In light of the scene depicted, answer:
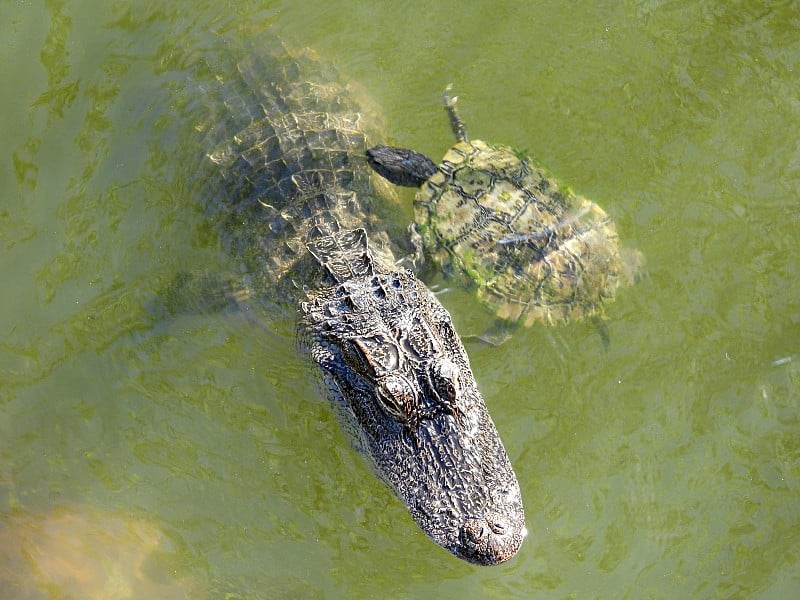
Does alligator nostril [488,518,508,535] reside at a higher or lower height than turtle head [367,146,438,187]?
lower

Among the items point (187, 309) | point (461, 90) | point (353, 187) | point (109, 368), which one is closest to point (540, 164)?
point (461, 90)

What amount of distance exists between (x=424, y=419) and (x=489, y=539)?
79 centimetres

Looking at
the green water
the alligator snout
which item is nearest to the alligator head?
the alligator snout

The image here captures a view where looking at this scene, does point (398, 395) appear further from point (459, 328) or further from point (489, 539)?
point (459, 328)

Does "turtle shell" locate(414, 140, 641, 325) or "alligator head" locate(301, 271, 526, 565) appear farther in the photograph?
"turtle shell" locate(414, 140, 641, 325)

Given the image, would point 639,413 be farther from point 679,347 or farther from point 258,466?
point 258,466

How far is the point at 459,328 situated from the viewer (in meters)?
5.55

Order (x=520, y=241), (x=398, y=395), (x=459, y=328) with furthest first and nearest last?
(x=459, y=328), (x=520, y=241), (x=398, y=395)

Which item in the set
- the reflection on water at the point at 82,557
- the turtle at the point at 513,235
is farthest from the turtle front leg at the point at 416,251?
the reflection on water at the point at 82,557

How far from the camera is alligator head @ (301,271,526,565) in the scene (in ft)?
13.5

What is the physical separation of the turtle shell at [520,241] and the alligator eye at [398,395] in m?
1.31

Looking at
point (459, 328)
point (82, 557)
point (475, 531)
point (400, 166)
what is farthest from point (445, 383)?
point (82, 557)

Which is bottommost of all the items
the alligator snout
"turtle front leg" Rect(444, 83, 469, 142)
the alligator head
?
the alligator snout

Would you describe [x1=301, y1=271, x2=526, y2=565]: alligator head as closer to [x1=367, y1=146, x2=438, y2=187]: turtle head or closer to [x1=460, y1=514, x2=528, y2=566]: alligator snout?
[x1=460, y1=514, x2=528, y2=566]: alligator snout
